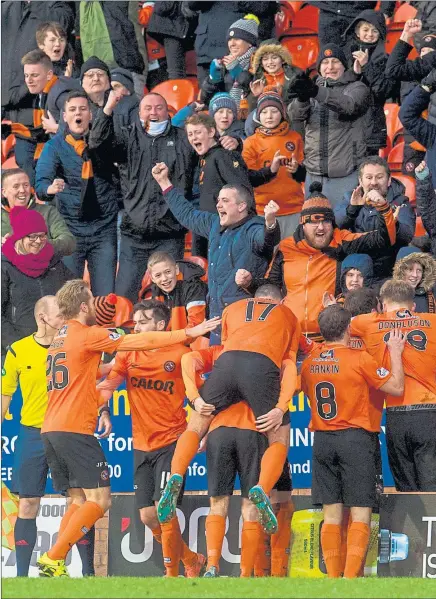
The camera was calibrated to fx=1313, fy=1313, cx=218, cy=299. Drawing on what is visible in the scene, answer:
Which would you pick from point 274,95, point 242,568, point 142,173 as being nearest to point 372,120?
point 274,95

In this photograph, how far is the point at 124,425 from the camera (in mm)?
10000

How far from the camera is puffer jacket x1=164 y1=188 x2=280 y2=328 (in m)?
10.4

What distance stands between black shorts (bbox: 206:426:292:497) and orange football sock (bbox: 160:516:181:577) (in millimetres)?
589

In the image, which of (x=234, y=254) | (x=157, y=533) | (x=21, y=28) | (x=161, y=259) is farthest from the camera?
(x=21, y=28)

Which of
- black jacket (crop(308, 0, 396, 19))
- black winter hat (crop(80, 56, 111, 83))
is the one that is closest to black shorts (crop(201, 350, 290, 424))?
black winter hat (crop(80, 56, 111, 83))

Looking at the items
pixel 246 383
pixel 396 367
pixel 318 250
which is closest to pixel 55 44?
pixel 318 250

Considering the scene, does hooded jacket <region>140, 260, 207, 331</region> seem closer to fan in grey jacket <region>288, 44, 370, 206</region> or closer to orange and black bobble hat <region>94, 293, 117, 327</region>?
orange and black bobble hat <region>94, 293, 117, 327</region>

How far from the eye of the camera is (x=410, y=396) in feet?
30.1

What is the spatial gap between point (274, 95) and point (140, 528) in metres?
4.17

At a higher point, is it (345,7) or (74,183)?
(345,7)

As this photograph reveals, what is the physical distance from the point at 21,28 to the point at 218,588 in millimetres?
7985

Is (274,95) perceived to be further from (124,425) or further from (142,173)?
(124,425)

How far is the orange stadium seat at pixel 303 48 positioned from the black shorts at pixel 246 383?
600cm

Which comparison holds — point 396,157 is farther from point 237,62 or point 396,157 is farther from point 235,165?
point 235,165
